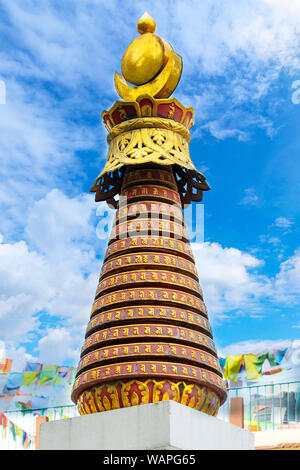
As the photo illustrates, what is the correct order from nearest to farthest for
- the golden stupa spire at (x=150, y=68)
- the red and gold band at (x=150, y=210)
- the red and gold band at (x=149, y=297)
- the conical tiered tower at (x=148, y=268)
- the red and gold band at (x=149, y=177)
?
1. the conical tiered tower at (x=148, y=268)
2. the red and gold band at (x=149, y=297)
3. the red and gold band at (x=150, y=210)
4. the red and gold band at (x=149, y=177)
5. the golden stupa spire at (x=150, y=68)

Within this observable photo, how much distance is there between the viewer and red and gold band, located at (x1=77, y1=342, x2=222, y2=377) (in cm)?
962

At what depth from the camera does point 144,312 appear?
1005 centimetres

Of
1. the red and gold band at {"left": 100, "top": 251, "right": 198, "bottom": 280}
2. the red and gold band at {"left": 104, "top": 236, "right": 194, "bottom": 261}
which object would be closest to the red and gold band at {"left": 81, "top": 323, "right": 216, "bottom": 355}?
the red and gold band at {"left": 100, "top": 251, "right": 198, "bottom": 280}

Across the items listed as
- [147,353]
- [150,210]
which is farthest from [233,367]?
[147,353]

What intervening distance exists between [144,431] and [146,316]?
1.97m

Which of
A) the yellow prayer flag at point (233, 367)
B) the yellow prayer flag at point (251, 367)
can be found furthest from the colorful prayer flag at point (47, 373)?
the yellow prayer flag at point (251, 367)

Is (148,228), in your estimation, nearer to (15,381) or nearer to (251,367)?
(251,367)

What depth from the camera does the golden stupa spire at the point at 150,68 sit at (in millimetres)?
12109

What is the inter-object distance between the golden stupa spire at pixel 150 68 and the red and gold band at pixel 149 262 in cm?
330

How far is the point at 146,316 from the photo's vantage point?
1000 cm

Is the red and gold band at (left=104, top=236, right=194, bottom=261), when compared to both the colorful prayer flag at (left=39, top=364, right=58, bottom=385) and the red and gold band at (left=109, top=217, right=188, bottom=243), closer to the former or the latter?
the red and gold band at (left=109, top=217, right=188, bottom=243)

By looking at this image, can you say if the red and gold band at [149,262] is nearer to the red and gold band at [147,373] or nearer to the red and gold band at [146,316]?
the red and gold band at [146,316]

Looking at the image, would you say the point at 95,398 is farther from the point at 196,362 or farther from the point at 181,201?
the point at 181,201

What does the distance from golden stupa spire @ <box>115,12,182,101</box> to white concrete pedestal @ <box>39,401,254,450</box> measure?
6.12 metres
